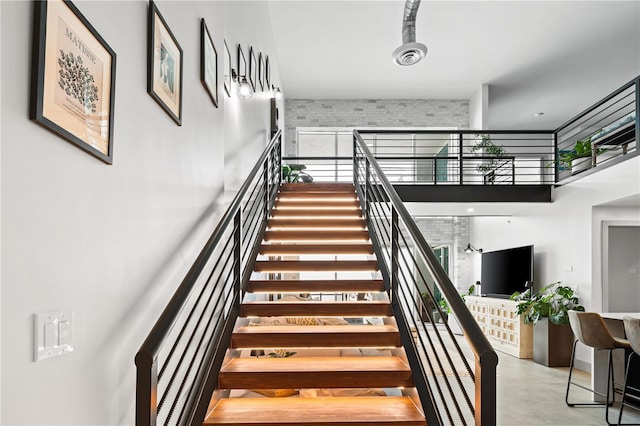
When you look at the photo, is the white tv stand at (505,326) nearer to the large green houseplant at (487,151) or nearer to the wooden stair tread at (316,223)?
the large green houseplant at (487,151)

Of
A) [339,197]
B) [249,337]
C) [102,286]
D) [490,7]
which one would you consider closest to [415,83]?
[490,7]

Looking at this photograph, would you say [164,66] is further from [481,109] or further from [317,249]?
[481,109]

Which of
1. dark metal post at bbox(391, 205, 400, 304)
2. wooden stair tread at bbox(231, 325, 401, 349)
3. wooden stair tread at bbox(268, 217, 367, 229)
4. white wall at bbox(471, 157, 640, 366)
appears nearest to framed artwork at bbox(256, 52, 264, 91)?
wooden stair tread at bbox(268, 217, 367, 229)

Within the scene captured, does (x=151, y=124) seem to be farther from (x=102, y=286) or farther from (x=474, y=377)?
(x=474, y=377)

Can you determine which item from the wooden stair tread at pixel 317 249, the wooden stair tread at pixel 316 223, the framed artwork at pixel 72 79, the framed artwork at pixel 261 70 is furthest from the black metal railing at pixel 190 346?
the framed artwork at pixel 261 70

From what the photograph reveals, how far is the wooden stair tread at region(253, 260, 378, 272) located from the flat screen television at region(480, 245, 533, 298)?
5.25 m

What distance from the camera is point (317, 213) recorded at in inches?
220

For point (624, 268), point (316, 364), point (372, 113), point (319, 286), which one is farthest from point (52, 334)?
point (372, 113)

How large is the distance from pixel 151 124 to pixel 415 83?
8.15m

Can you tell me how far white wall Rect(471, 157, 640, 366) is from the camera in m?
5.77

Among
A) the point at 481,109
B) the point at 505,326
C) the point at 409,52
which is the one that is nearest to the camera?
the point at 409,52

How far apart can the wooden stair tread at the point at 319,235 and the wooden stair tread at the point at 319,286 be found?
113cm

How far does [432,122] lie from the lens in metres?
10.2

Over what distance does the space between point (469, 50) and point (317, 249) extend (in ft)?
17.0
